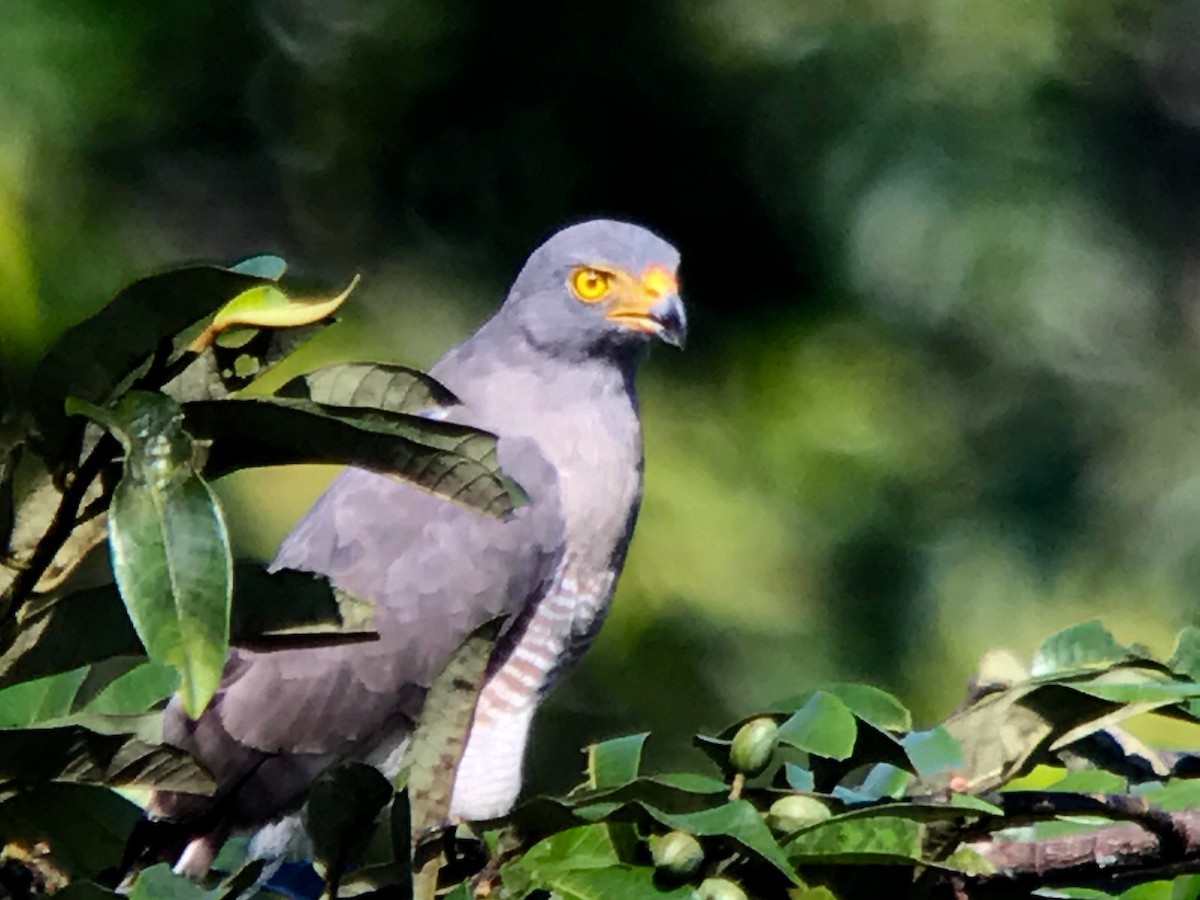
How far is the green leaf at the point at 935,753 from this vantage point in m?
1.00

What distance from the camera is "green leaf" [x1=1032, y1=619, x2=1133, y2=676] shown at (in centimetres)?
107

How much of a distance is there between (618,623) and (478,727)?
1.46 m

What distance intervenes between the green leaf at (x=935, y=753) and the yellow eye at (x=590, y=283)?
93cm

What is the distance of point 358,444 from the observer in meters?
0.77

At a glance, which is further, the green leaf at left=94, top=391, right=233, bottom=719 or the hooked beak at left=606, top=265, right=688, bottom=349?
the hooked beak at left=606, top=265, right=688, bottom=349

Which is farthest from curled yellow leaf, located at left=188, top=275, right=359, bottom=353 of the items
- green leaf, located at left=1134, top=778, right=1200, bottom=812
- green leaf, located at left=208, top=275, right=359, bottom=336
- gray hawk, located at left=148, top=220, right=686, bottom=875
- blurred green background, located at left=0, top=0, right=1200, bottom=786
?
blurred green background, located at left=0, top=0, right=1200, bottom=786

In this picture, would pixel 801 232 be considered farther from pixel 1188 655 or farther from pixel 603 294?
pixel 1188 655

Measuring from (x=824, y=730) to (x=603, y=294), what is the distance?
988 mm

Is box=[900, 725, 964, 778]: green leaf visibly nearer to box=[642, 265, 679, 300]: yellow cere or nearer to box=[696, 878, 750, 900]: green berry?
box=[696, 878, 750, 900]: green berry

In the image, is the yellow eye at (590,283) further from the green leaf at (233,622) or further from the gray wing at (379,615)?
the green leaf at (233,622)

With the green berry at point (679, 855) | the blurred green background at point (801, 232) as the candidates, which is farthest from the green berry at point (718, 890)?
the blurred green background at point (801, 232)

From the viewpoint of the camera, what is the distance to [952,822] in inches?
34.5

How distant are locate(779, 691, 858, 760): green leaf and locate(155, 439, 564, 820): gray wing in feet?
2.44

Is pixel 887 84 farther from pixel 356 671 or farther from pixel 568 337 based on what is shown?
pixel 356 671
